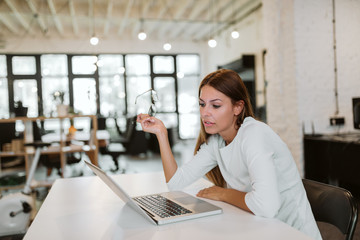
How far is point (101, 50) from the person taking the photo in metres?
9.75

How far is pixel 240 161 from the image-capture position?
4.10ft

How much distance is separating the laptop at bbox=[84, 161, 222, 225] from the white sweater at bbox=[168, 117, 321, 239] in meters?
0.15

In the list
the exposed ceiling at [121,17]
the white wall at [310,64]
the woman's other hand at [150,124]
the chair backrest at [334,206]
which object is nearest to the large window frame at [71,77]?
the exposed ceiling at [121,17]

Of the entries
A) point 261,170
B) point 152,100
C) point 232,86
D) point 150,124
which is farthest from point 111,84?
→ point 261,170

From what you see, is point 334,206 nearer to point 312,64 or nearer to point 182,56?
point 312,64

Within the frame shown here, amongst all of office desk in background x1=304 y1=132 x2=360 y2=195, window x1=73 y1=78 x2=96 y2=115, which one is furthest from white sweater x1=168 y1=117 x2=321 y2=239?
window x1=73 y1=78 x2=96 y2=115

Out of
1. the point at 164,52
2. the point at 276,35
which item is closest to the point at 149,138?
the point at 164,52

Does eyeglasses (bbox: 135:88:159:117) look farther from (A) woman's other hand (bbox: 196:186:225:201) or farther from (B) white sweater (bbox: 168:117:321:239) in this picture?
(A) woman's other hand (bbox: 196:186:225:201)

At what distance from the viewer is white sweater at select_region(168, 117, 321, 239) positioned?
3.45ft

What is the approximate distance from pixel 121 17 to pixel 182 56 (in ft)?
10.9

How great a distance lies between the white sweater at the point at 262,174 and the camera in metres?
1.05

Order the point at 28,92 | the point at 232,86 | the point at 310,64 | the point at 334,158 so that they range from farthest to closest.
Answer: the point at 28,92 → the point at 310,64 → the point at 334,158 → the point at 232,86

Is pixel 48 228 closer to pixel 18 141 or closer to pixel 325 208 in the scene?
pixel 325 208

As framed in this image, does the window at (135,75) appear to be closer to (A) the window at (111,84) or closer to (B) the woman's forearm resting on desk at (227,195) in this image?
(A) the window at (111,84)
